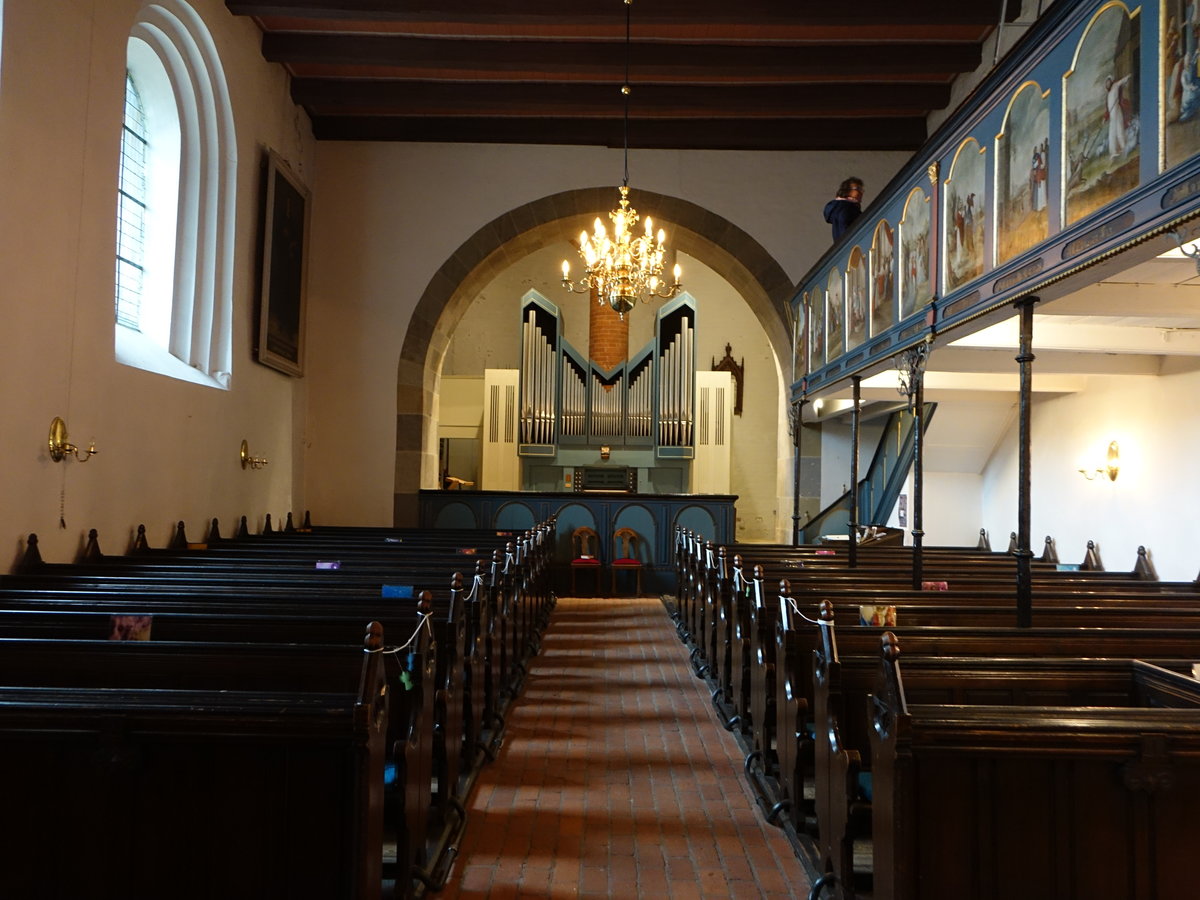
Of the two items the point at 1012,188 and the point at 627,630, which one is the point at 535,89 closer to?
Answer: the point at 627,630

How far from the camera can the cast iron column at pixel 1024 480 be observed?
4.24 metres

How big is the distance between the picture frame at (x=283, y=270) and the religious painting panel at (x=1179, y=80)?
833 cm

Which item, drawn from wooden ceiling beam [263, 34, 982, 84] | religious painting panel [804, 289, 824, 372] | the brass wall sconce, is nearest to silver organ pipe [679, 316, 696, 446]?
religious painting panel [804, 289, 824, 372]

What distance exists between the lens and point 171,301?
802cm

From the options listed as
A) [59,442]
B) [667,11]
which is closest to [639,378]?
[667,11]

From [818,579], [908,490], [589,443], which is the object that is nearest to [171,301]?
[818,579]

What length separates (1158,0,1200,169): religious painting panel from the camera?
3.01 m

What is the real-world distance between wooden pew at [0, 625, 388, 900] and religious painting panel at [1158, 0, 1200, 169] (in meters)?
3.04

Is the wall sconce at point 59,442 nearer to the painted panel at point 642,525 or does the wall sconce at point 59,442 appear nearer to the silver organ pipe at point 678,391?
the painted panel at point 642,525

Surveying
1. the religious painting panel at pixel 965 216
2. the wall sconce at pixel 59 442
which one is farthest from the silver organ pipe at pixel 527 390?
the religious painting panel at pixel 965 216

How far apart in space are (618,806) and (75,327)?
15.1 feet

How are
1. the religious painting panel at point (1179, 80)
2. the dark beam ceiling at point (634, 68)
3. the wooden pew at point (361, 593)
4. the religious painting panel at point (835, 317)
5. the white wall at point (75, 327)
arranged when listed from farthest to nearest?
the dark beam ceiling at point (634, 68)
the religious painting panel at point (835, 317)
the white wall at point (75, 327)
the wooden pew at point (361, 593)
the religious painting panel at point (1179, 80)

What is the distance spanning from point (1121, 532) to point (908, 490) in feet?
13.7

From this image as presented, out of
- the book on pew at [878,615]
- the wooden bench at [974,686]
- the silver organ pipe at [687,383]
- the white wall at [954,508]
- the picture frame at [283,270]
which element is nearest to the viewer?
the wooden bench at [974,686]
